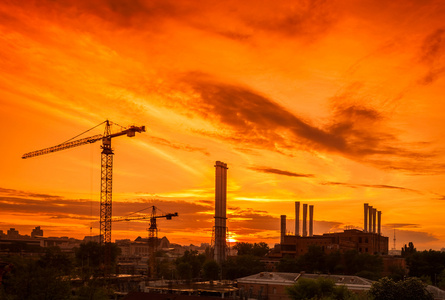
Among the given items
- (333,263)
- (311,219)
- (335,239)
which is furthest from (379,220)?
(333,263)

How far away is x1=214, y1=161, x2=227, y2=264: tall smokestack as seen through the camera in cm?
11306

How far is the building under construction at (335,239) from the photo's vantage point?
121m

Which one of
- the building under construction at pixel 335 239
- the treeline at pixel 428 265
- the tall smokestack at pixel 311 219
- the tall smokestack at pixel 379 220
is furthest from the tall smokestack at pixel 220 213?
the tall smokestack at pixel 379 220

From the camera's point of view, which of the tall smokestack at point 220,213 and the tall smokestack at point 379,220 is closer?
the tall smokestack at point 220,213

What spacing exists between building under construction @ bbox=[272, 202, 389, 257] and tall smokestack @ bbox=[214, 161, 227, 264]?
694 inches

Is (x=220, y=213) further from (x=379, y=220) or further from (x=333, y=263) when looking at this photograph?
(x=379, y=220)

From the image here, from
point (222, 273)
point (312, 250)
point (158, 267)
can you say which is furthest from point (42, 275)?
point (158, 267)

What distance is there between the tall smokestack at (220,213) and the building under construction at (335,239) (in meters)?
17.6

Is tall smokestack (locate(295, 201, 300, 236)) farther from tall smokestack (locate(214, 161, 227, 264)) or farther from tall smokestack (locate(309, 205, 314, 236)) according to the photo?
tall smokestack (locate(214, 161, 227, 264))

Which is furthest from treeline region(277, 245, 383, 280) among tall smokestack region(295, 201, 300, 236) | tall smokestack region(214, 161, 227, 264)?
tall smokestack region(295, 201, 300, 236)

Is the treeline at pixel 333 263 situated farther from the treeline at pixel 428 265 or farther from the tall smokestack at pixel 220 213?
the tall smokestack at pixel 220 213

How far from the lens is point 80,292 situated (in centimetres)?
4384

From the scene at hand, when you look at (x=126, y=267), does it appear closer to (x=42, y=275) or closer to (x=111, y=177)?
(x=111, y=177)

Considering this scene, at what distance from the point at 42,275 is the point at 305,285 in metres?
31.2
